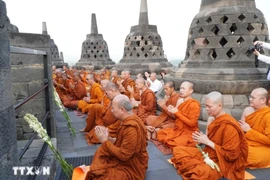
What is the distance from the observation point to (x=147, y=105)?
660 centimetres

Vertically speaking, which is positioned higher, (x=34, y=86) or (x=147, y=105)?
(x=34, y=86)

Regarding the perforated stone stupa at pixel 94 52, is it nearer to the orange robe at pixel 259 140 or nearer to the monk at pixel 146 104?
the monk at pixel 146 104

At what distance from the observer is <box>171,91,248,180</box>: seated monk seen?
3363 mm

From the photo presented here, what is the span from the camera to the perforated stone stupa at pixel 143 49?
12.8 metres

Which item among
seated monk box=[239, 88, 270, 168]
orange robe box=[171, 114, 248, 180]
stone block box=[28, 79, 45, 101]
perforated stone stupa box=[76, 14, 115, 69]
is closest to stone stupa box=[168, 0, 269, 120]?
seated monk box=[239, 88, 270, 168]

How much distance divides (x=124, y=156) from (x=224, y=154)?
4.73 feet

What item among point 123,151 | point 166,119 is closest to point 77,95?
point 166,119

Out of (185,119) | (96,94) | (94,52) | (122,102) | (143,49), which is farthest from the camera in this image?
(94,52)

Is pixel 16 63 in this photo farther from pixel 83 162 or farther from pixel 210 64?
pixel 210 64

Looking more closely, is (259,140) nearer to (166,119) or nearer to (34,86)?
(166,119)

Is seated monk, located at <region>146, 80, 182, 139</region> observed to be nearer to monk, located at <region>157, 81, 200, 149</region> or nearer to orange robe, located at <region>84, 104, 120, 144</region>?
monk, located at <region>157, 81, 200, 149</region>

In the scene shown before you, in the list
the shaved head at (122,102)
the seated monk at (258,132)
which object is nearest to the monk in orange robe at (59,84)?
the shaved head at (122,102)

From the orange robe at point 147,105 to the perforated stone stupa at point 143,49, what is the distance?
6.03 metres

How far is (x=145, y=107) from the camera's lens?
260 inches
